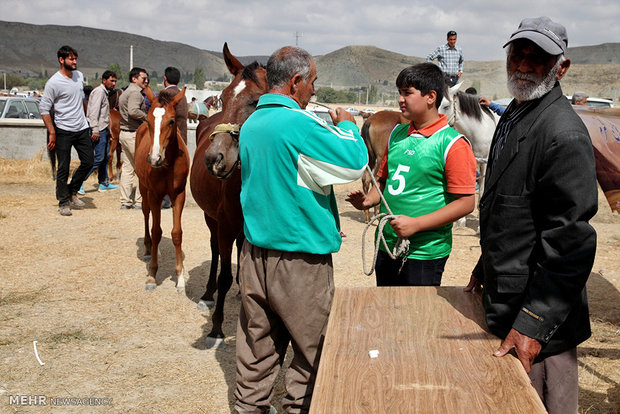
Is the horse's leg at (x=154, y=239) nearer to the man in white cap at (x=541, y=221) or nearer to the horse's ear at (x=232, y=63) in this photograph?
the horse's ear at (x=232, y=63)

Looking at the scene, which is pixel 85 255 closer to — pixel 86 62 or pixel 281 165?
pixel 281 165

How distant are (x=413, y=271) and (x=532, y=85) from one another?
127 centimetres

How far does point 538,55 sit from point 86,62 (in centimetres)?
21009

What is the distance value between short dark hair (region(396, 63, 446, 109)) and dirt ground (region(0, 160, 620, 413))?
234cm

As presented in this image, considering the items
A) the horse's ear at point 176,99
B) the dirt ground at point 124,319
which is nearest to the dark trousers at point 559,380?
the dirt ground at point 124,319

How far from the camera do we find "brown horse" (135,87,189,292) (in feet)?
18.5

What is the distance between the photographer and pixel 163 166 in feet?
19.2

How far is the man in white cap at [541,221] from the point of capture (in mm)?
1907

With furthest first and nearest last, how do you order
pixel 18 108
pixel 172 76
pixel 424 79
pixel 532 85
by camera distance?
1. pixel 18 108
2. pixel 172 76
3. pixel 424 79
4. pixel 532 85

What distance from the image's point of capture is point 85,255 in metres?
7.13

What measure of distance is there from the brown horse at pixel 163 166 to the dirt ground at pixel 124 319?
49 cm

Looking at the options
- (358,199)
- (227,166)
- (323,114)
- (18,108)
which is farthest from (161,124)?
(323,114)

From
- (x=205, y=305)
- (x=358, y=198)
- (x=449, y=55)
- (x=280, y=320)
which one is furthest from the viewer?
(x=449, y=55)

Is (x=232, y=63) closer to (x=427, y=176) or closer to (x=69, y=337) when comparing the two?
(x=427, y=176)
